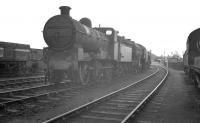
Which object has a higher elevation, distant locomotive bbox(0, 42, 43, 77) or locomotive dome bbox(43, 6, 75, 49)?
locomotive dome bbox(43, 6, 75, 49)

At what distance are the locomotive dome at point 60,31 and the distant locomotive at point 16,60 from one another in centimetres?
931

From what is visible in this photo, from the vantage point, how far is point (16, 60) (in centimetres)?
2002

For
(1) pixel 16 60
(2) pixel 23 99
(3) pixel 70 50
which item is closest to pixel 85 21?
(3) pixel 70 50

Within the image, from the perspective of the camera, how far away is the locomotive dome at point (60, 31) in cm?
1066

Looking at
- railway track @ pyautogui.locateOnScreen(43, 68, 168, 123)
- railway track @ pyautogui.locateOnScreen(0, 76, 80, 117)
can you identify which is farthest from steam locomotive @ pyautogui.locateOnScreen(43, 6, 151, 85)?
railway track @ pyautogui.locateOnScreen(43, 68, 168, 123)

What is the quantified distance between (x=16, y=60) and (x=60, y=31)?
10736 millimetres

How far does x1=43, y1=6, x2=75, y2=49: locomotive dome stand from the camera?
10.7 m

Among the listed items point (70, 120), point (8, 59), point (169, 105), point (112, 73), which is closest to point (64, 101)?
point (70, 120)

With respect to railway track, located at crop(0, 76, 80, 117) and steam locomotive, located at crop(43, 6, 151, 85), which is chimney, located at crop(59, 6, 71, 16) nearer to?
steam locomotive, located at crop(43, 6, 151, 85)

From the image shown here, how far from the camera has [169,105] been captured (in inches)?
316

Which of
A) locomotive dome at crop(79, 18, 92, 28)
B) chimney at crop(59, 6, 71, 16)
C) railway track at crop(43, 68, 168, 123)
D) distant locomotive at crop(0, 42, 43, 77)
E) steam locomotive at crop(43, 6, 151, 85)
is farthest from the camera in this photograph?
distant locomotive at crop(0, 42, 43, 77)

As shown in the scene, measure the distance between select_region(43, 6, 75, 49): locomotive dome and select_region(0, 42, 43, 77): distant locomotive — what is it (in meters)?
9.31

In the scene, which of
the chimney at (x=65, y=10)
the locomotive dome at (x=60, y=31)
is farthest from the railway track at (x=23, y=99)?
the chimney at (x=65, y=10)

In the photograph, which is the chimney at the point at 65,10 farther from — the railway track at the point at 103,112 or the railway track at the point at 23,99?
the railway track at the point at 103,112
